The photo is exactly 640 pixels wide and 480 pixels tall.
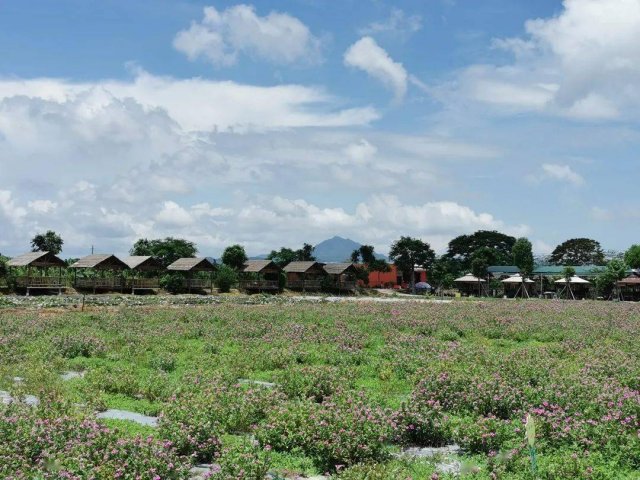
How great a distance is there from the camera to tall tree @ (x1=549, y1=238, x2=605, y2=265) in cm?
12369

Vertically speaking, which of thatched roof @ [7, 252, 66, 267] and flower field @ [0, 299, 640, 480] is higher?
thatched roof @ [7, 252, 66, 267]

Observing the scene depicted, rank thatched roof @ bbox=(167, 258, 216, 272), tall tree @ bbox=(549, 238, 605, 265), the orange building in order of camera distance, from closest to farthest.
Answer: thatched roof @ bbox=(167, 258, 216, 272), the orange building, tall tree @ bbox=(549, 238, 605, 265)

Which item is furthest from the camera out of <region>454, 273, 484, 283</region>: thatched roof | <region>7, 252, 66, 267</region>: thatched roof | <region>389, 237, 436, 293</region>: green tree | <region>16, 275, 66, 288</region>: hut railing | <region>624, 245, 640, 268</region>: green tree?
<region>389, 237, 436, 293</region>: green tree

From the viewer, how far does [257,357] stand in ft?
51.4

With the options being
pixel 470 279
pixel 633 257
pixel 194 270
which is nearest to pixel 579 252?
pixel 633 257

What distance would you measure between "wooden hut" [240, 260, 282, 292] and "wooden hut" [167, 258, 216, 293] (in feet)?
18.9

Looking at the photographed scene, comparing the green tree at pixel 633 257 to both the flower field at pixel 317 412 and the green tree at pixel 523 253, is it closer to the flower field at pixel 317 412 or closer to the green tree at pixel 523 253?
the green tree at pixel 523 253

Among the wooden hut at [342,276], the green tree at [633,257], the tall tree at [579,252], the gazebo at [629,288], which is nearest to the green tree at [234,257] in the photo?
the wooden hut at [342,276]

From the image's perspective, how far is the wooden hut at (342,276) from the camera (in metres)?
80.2

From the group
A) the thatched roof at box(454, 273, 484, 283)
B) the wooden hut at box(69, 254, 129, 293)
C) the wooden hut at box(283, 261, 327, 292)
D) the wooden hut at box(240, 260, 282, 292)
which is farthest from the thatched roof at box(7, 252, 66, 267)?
the thatched roof at box(454, 273, 484, 283)

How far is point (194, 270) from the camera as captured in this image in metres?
65.6

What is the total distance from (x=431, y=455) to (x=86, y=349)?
472 inches

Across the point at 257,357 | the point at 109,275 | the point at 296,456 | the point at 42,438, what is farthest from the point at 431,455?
the point at 109,275

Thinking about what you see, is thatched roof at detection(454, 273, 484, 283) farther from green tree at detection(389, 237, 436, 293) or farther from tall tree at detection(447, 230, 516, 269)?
tall tree at detection(447, 230, 516, 269)
